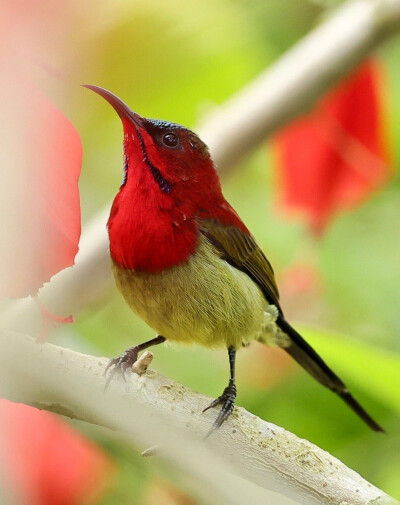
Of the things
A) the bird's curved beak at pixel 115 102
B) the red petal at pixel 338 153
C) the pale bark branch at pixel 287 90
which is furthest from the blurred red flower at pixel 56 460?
the red petal at pixel 338 153

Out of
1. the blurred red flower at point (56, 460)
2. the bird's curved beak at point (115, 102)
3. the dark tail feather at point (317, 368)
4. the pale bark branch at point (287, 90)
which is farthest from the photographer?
the dark tail feather at point (317, 368)

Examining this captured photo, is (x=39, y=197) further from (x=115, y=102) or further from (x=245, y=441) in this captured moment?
(x=245, y=441)

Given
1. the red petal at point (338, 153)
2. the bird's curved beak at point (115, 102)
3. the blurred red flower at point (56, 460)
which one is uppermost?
the red petal at point (338, 153)

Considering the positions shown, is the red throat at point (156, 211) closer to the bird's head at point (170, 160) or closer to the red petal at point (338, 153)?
the bird's head at point (170, 160)

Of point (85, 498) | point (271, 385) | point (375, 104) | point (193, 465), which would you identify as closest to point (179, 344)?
point (271, 385)

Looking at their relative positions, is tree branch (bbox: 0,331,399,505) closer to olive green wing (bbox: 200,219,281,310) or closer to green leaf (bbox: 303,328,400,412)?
green leaf (bbox: 303,328,400,412)

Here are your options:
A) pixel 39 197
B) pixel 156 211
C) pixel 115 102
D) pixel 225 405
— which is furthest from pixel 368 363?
pixel 39 197

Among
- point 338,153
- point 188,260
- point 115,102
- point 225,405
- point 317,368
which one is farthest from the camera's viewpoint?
point 317,368
